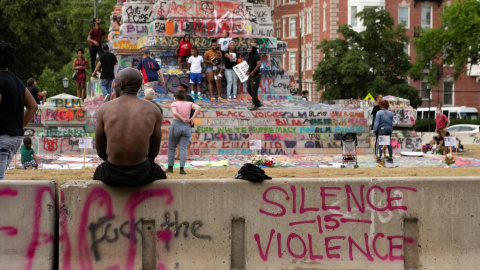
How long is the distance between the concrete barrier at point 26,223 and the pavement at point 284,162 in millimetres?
10048

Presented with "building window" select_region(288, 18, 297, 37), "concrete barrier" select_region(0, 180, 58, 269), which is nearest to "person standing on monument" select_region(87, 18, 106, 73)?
"concrete barrier" select_region(0, 180, 58, 269)

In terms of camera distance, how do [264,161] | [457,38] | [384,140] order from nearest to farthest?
[264,161], [384,140], [457,38]

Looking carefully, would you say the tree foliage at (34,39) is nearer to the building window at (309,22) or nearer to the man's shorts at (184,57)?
the man's shorts at (184,57)

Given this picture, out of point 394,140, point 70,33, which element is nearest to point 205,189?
point 394,140

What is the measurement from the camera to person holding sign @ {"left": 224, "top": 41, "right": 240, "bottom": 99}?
25.1m

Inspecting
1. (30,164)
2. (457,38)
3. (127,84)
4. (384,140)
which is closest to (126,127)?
(127,84)

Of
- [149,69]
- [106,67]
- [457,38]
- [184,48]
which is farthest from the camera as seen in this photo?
[457,38]

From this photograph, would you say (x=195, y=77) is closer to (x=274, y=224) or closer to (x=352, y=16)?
(x=274, y=224)

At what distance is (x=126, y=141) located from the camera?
819 cm

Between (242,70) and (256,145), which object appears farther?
(242,70)

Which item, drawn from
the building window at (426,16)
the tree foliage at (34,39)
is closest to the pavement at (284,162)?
the tree foliage at (34,39)

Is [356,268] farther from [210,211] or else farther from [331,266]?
[210,211]

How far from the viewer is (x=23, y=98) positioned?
9.44m

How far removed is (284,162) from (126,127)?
11568 mm
